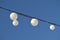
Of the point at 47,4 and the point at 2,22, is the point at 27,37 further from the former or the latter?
the point at 47,4

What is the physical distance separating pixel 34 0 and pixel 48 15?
26 cm

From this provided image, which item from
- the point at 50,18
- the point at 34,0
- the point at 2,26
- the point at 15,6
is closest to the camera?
the point at 2,26

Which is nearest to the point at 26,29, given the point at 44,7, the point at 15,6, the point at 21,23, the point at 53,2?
the point at 21,23

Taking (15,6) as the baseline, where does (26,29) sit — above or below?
below

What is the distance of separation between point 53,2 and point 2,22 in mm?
741

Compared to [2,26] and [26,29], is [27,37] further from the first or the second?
[2,26]

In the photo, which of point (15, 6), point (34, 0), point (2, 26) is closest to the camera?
point (2, 26)

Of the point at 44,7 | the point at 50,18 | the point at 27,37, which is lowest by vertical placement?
the point at 27,37

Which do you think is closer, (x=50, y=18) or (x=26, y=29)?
(x=26, y=29)

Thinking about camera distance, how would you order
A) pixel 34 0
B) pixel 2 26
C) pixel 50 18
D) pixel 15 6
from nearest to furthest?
pixel 2 26
pixel 15 6
pixel 34 0
pixel 50 18

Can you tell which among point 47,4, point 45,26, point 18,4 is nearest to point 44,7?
point 47,4

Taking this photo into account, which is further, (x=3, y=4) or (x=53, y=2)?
(x=53, y=2)

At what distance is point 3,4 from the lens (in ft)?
4.91

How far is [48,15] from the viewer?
1.84 meters
